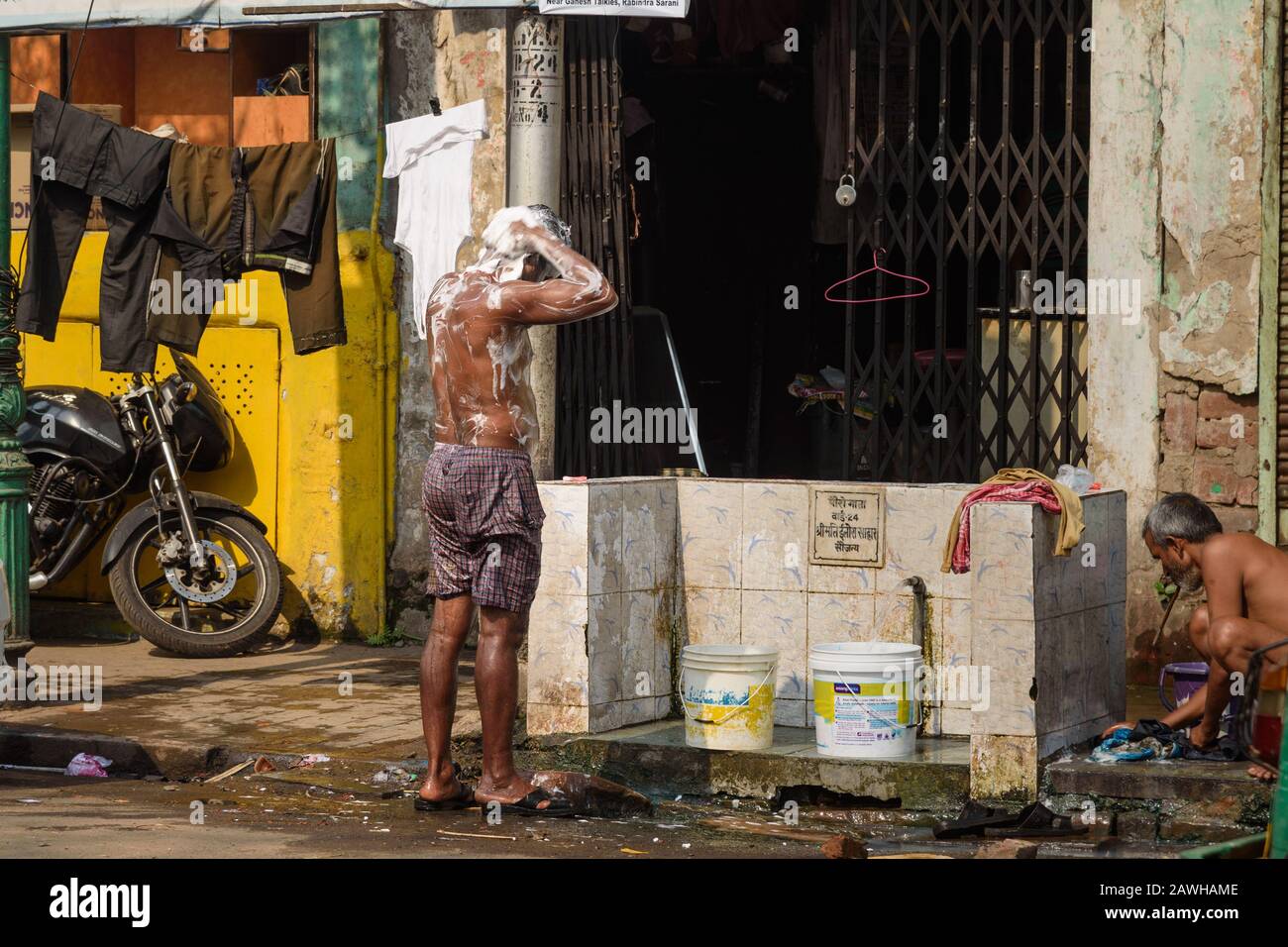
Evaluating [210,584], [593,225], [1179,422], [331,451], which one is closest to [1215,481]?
[1179,422]

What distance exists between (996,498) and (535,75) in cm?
307

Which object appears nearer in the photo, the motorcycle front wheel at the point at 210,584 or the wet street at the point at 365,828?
the wet street at the point at 365,828

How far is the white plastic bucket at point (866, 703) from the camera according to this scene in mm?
7031

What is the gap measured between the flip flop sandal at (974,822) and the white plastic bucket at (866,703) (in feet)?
1.65

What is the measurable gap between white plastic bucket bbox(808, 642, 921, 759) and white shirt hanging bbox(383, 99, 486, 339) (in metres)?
4.10

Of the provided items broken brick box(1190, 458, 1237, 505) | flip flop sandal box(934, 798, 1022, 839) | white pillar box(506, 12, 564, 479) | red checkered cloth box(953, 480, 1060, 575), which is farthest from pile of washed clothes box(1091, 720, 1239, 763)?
white pillar box(506, 12, 564, 479)

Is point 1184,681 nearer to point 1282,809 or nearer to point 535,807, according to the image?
point 535,807

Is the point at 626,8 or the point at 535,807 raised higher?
the point at 626,8

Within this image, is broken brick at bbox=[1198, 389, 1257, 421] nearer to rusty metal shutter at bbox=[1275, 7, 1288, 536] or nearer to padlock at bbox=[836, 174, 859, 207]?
rusty metal shutter at bbox=[1275, 7, 1288, 536]

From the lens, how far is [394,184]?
35.0 ft

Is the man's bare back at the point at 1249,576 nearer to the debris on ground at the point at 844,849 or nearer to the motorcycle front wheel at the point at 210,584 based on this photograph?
the debris on ground at the point at 844,849

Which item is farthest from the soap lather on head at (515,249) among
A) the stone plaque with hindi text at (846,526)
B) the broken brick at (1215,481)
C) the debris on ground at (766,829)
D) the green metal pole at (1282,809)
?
the broken brick at (1215,481)

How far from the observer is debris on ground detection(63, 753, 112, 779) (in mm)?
7691

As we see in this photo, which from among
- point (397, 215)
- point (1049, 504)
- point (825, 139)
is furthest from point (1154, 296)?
point (397, 215)
